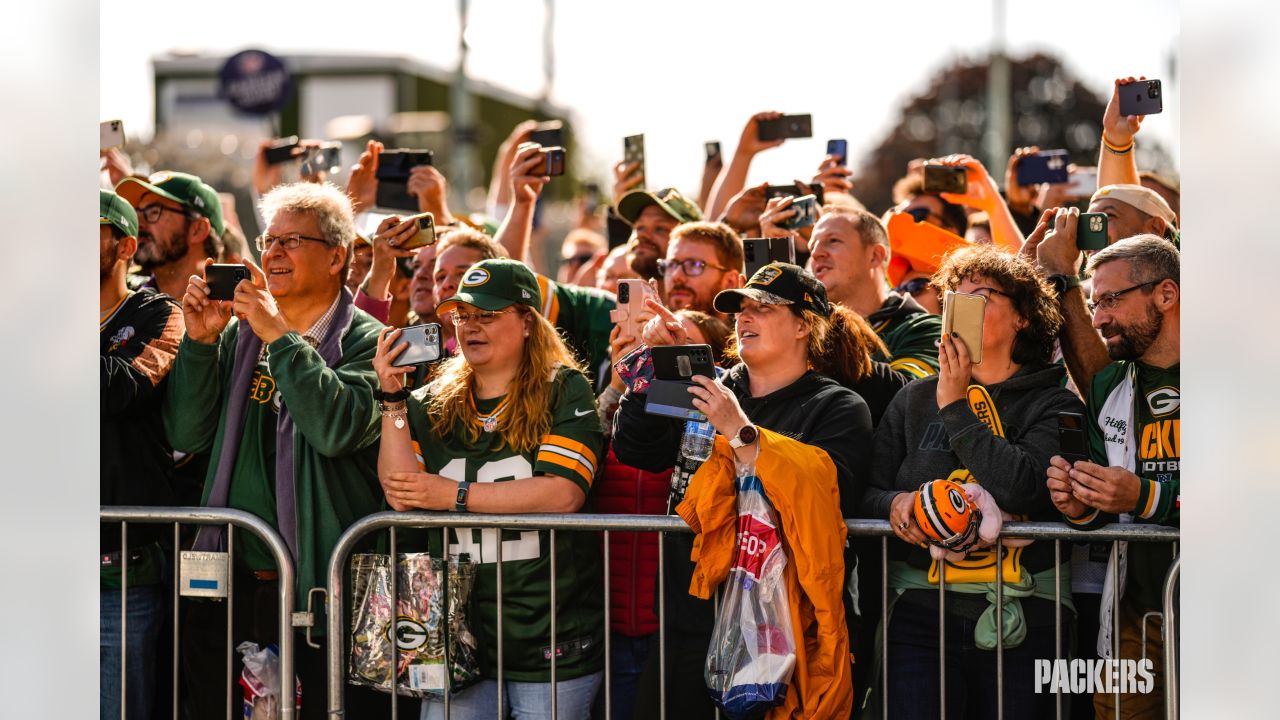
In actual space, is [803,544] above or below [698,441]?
below

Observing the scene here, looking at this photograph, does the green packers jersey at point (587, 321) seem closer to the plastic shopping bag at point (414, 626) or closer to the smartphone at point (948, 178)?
the smartphone at point (948, 178)

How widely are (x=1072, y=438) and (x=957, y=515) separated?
434 millimetres

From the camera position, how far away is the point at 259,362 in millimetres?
5070

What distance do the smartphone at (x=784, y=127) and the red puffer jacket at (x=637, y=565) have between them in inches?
101

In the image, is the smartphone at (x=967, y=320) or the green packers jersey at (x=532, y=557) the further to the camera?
the green packers jersey at (x=532, y=557)

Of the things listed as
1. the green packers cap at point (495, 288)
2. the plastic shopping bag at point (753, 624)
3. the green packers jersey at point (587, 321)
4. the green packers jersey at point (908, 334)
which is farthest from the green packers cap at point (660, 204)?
the plastic shopping bag at point (753, 624)

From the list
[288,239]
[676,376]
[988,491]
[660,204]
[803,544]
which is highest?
[660,204]

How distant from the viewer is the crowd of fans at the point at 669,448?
14.3 feet

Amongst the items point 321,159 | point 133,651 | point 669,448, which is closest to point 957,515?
point 669,448

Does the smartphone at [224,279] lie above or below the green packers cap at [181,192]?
below

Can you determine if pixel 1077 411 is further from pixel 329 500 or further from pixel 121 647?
pixel 121 647

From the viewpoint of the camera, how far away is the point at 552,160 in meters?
6.54

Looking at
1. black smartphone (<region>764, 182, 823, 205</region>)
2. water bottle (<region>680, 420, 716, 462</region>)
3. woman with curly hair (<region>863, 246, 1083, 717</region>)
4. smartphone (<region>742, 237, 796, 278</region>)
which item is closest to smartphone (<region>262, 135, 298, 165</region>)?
black smartphone (<region>764, 182, 823, 205</region>)

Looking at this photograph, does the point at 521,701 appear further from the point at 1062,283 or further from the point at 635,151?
the point at 635,151
